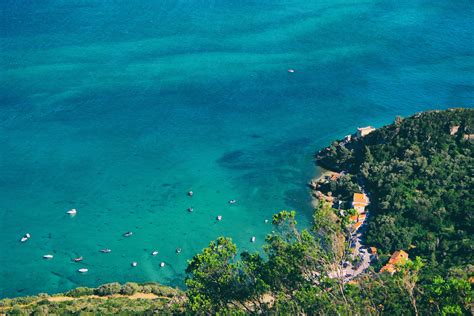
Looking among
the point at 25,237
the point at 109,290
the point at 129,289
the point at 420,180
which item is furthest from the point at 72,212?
the point at 420,180

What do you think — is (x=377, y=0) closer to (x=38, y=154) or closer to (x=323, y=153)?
(x=323, y=153)

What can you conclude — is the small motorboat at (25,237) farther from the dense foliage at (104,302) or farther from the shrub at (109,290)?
the shrub at (109,290)

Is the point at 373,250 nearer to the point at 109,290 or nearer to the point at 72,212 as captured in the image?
the point at 109,290

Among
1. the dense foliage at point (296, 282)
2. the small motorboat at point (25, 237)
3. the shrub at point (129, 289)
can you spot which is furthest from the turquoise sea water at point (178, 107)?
the dense foliage at point (296, 282)

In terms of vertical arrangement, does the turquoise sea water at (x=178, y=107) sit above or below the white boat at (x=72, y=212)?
above

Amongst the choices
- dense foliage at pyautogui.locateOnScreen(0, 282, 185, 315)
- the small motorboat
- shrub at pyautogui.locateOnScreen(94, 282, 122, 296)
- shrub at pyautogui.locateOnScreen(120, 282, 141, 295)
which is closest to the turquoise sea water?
the small motorboat

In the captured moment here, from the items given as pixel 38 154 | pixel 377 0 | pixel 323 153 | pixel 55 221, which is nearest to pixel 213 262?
pixel 55 221
